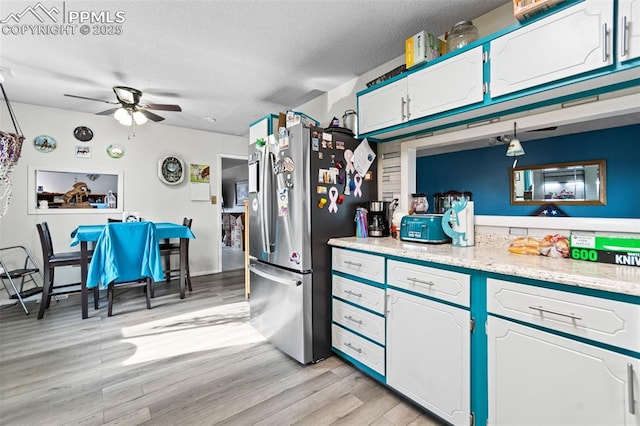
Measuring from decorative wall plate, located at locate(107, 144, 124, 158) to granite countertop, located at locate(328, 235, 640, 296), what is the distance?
4.20 meters

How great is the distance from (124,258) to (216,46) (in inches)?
92.1

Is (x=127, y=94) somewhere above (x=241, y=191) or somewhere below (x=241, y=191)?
above

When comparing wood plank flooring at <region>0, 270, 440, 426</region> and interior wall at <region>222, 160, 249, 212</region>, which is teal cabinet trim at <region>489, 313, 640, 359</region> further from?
interior wall at <region>222, 160, 249, 212</region>

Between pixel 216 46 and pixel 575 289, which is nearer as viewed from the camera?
pixel 575 289

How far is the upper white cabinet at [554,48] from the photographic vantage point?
121 cm

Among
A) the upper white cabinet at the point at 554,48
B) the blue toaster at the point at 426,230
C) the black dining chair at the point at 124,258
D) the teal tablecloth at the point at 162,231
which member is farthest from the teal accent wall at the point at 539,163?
the black dining chair at the point at 124,258

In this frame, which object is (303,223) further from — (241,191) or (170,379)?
(241,191)

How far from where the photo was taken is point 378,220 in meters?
2.31

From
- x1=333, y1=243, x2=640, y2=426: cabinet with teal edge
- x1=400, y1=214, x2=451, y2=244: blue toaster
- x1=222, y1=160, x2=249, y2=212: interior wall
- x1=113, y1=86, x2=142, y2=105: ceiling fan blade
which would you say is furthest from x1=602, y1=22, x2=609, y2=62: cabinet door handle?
x1=222, y1=160, x2=249, y2=212: interior wall

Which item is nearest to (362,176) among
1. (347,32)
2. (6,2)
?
(347,32)

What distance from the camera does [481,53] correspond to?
1.60 m

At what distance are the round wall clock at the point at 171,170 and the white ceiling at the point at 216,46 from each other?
1.26 meters

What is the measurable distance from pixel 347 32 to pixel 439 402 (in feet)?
8.04

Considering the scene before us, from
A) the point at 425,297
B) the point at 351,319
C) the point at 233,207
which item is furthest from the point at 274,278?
the point at 233,207
